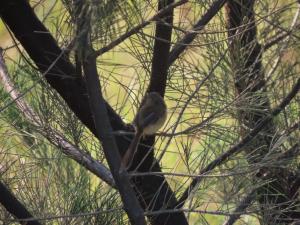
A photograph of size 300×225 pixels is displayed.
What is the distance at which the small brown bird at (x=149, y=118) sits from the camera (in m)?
1.07

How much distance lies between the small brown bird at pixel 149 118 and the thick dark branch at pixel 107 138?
0.04m

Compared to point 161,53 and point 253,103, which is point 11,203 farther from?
point 253,103

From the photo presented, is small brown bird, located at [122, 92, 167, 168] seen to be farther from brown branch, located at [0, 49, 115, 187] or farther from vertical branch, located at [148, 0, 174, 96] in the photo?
brown branch, located at [0, 49, 115, 187]

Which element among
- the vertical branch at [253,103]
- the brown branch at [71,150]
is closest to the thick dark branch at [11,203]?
the brown branch at [71,150]

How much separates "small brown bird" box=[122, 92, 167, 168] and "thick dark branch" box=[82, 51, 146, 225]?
0.14 ft

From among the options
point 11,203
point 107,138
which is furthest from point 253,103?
point 11,203

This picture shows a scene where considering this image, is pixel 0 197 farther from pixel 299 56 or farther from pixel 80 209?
pixel 299 56

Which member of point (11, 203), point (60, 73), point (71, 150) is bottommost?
point (11, 203)

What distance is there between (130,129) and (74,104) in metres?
0.12

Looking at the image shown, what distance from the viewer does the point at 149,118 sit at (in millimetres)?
1078

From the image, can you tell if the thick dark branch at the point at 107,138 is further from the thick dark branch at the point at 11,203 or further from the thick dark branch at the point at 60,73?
the thick dark branch at the point at 11,203

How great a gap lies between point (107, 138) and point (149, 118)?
11 cm

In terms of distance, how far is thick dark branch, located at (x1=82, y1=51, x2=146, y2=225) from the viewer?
947mm

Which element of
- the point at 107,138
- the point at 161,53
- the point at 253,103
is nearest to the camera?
the point at 107,138
